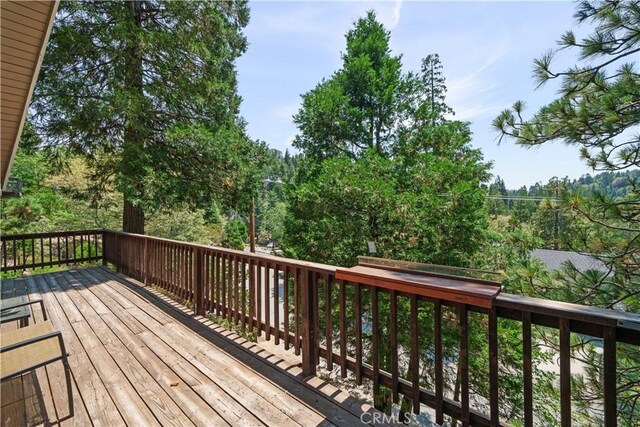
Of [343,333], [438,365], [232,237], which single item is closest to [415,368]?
[438,365]

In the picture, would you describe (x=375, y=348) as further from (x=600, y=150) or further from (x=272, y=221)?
(x=272, y=221)

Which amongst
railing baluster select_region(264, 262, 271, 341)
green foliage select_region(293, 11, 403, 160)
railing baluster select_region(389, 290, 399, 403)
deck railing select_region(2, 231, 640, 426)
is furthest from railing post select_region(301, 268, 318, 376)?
green foliage select_region(293, 11, 403, 160)

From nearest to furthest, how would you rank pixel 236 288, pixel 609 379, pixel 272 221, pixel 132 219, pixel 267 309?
1. pixel 609 379
2. pixel 267 309
3. pixel 236 288
4. pixel 132 219
5. pixel 272 221

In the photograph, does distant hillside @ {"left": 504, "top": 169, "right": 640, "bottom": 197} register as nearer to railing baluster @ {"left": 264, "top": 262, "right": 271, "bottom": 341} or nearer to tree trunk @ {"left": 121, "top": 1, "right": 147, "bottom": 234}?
railing baluster @ {"left": 264, "top": 262, "right": 271, "bottom": 341}

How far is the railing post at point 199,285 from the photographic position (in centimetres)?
389

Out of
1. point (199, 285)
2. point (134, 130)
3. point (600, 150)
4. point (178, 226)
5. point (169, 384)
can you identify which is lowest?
point (169, 384)

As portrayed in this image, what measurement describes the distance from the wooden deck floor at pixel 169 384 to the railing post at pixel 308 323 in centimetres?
11

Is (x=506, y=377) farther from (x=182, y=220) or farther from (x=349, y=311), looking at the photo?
(x=182, y=220)

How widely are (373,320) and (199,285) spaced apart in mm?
2643

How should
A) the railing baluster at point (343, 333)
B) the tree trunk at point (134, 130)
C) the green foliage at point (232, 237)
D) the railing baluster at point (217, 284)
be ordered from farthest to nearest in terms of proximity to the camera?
1. the green foliage at point (232, 237)
2. the tree trunk at point (134, 130)
3. the railing baluster at point (217, 284)
4. the railing baluster at point (343, 333)

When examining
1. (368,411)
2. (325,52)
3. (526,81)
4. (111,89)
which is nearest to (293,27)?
(325,52)

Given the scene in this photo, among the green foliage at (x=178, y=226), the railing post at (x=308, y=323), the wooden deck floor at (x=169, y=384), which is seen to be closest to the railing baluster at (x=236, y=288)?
the wooden deck floor at (x=169, y=384)

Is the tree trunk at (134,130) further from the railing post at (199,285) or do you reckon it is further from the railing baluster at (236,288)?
the railing baluster at (236,288)

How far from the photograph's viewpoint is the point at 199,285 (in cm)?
394
